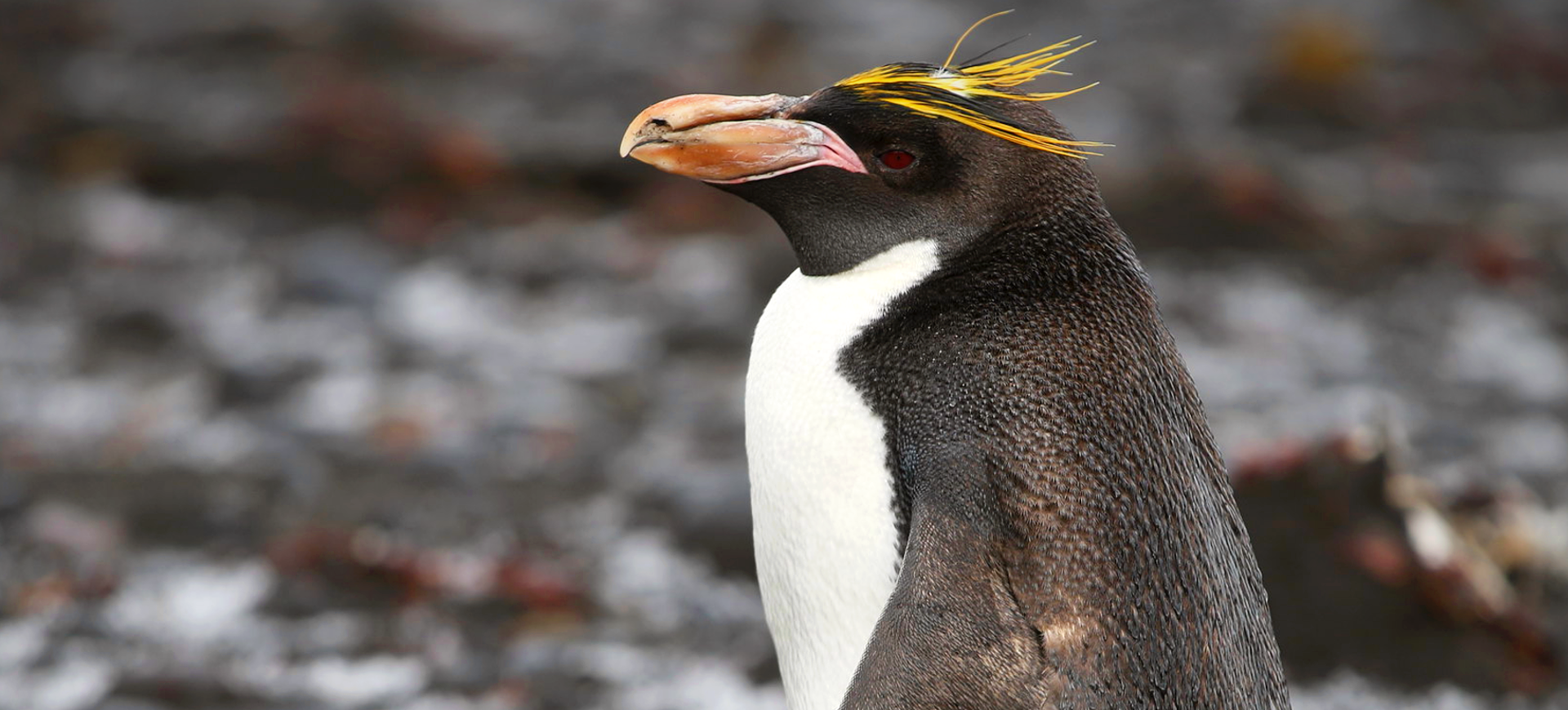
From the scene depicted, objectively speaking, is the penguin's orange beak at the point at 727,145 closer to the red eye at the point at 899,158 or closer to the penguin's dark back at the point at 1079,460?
the red eye at the point at 899,158

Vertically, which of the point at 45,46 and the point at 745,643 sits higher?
the point at 45,46

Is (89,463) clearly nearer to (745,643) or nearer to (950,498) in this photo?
(745,643)

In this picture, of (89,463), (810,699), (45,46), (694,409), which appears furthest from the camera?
(45,46)

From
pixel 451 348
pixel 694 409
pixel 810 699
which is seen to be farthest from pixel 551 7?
pixel 810 699

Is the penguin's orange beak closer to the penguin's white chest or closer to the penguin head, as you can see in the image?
the penguin head

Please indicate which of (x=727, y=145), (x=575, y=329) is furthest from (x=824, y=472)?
(x=575, y=329)

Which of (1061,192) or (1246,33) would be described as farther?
(1246,33)

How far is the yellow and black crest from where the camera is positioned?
2287 millimetres

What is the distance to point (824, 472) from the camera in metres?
2.32

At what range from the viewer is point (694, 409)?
5.98m

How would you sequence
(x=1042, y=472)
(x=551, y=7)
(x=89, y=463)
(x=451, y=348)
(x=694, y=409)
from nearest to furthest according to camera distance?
1. (x=1042, y=472)
2. (x=89, y=463)
3. (x=694, y=409)
4. (x=451, y=348)
5. (x=551, y=7)

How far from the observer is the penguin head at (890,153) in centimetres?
231

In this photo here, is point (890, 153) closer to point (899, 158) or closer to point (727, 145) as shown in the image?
point (899, 158)

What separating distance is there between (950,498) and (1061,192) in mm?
480
